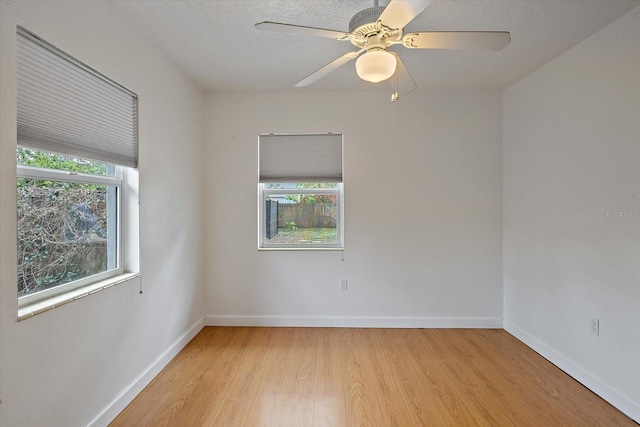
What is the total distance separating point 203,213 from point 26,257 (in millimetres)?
1916

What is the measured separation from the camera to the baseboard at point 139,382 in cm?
183

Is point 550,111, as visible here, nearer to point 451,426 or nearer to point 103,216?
point 451,426

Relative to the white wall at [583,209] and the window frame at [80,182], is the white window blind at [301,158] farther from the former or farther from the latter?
the white wall at [583,209]

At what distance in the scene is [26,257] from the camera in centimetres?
146

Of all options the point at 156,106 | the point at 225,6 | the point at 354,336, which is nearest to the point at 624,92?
the point at 225,6

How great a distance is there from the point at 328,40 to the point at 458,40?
104 centimetres

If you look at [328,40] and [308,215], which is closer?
[328,40]

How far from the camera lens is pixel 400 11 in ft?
4.30

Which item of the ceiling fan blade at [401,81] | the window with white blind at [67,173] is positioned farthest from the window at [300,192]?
the window with white blind at [67,173]

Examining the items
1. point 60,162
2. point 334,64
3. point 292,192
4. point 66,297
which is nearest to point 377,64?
point 334,64

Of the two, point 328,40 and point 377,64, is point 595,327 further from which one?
point 328,40

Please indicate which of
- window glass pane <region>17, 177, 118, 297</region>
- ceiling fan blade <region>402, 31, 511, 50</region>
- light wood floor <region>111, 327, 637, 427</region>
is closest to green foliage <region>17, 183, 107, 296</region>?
window glass pane <region>17, 177, 118, 297</region>

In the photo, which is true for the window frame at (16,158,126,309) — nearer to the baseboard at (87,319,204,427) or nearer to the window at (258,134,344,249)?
the baseboard at (87,319,204,427)

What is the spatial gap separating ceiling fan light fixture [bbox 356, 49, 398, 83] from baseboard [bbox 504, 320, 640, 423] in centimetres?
248
